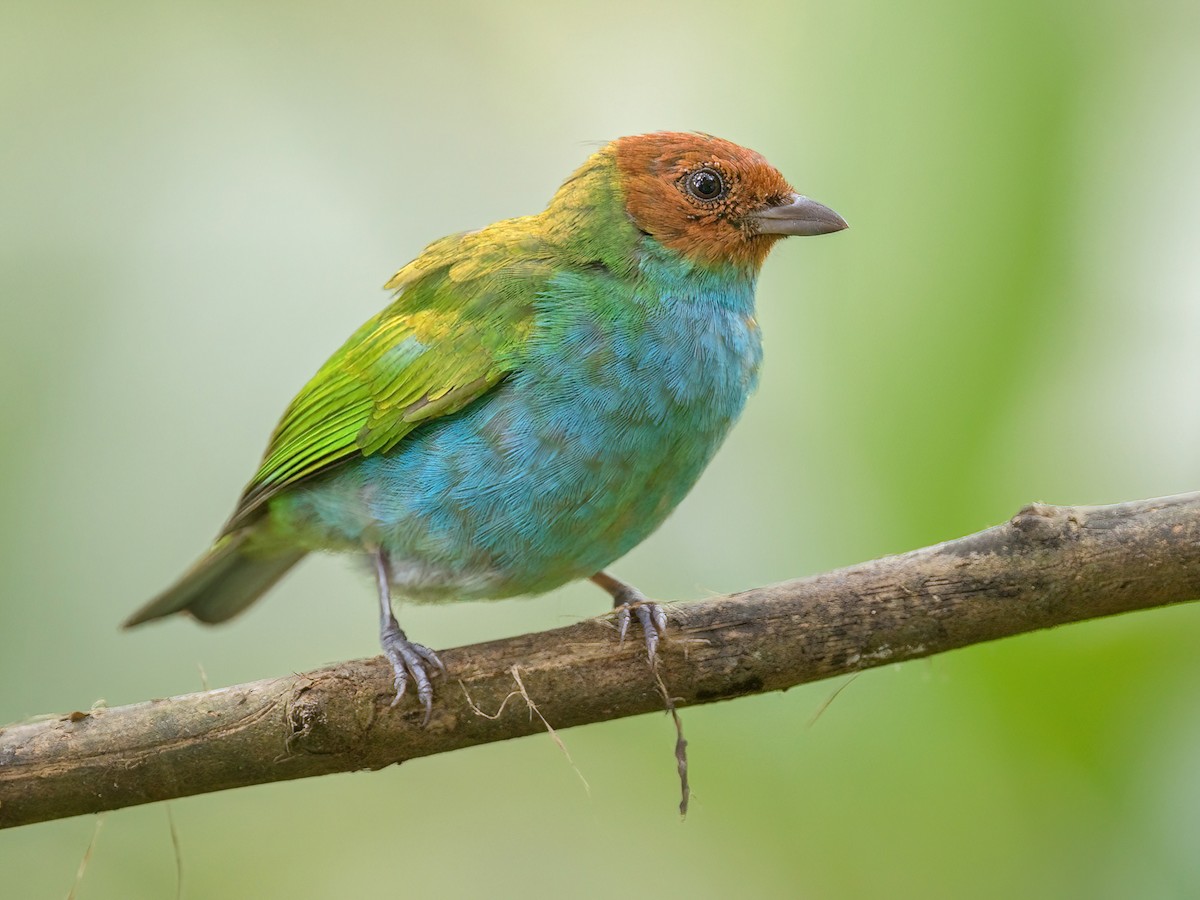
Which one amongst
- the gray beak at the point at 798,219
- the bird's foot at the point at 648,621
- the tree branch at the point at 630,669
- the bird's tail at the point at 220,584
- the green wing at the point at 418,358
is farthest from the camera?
the bird's tail at the point at 220,584

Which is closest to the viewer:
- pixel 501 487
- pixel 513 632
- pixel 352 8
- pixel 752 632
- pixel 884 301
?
pixel 752 632

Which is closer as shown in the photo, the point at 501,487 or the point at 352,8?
the point at 501,487

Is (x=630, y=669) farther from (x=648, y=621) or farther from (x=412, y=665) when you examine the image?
(x=412, y=665)

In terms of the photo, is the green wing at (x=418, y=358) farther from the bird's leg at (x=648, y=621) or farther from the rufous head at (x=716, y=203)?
the bird's leg at (x=648, y=621)

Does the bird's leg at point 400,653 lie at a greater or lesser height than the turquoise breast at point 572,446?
lesser

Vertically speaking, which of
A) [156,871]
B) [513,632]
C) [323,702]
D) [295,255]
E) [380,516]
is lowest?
[156,871]

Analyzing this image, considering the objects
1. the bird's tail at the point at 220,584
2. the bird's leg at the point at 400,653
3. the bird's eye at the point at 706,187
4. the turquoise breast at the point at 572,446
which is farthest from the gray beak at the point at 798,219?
the bird's tail at the point at 220,584

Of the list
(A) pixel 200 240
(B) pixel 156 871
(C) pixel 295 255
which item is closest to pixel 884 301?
(C) pixel 295 255

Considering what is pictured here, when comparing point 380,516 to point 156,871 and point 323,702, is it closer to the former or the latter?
point 323,702
